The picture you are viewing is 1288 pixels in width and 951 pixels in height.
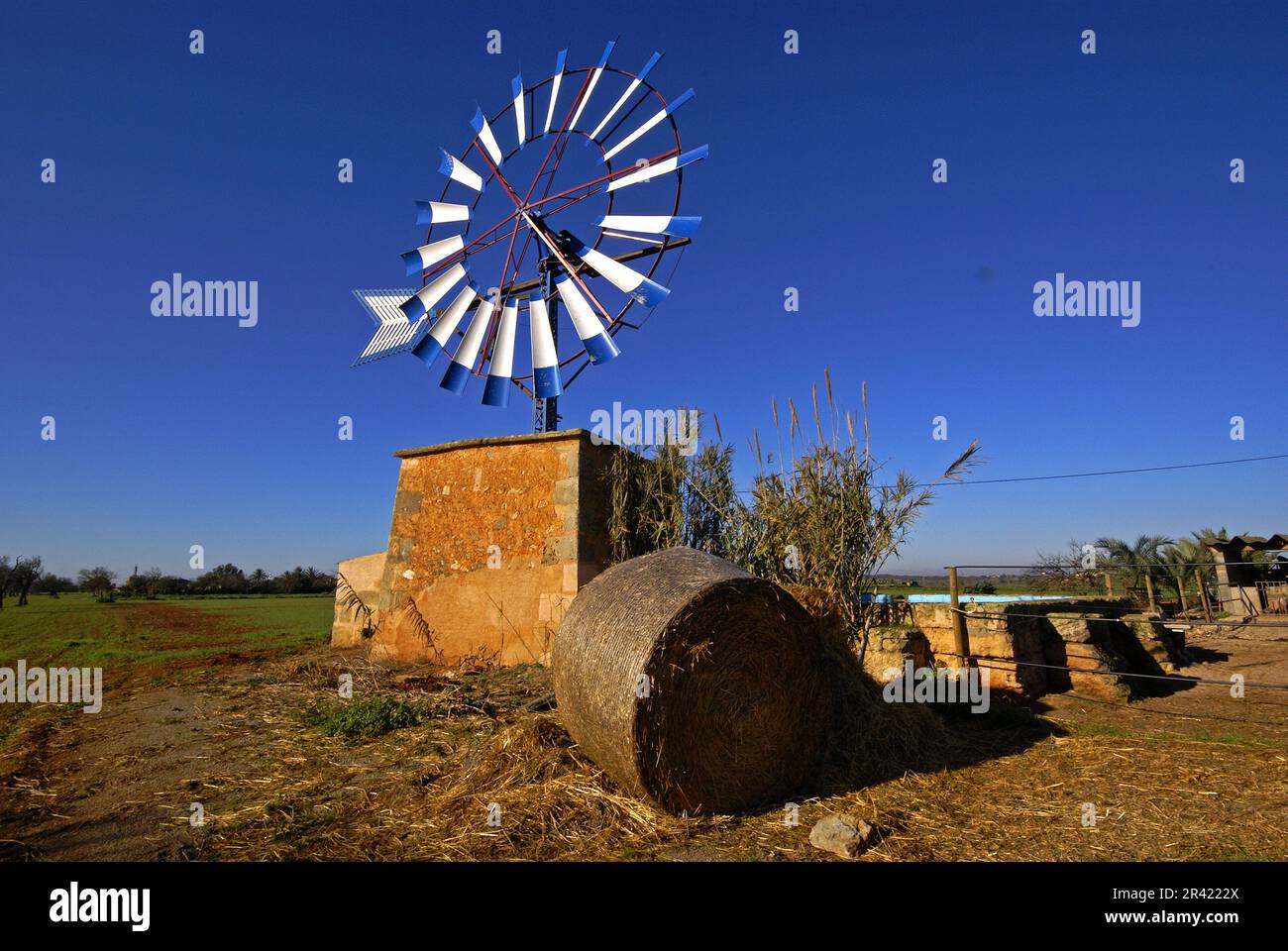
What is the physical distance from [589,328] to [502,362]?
1.95 m

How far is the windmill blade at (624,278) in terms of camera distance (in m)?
9.83

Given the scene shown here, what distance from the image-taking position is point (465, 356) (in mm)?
11547

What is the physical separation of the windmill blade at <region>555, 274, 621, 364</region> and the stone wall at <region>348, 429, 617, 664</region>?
176 centimetres

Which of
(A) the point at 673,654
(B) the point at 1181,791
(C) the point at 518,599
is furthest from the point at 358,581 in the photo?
(B) the point at 1181,791

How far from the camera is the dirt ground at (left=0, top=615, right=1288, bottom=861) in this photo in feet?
12.1

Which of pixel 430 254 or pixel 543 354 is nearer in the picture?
pixel 543 354

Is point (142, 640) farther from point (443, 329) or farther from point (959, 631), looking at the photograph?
point (959, 631)

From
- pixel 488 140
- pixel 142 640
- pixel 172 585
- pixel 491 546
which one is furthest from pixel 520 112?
pixel 172 585

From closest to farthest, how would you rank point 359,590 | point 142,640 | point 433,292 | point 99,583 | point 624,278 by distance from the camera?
point 624,278
point 359,590
point 433,292
point 142,640
point 99,583

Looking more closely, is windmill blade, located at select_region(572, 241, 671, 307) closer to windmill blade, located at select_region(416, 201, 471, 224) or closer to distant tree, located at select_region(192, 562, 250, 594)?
windmill blade, located at select_region(416, 201, 471, 224)

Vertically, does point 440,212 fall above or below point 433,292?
above
